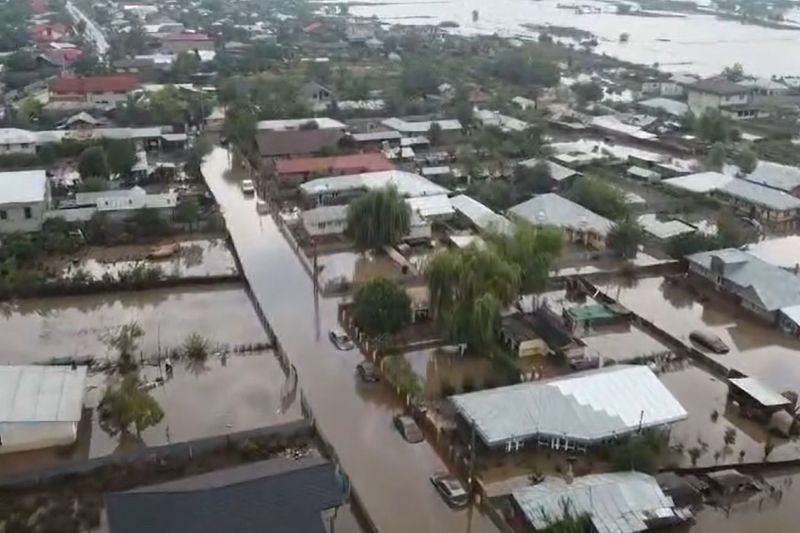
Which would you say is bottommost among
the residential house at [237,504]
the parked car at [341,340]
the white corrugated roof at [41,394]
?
the parked car at [341,340]

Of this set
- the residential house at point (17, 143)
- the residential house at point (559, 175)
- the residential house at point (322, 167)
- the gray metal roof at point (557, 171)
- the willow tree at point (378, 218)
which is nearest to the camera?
the willow tree at point (378, 218)

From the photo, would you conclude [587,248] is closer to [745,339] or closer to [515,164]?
[745,339]

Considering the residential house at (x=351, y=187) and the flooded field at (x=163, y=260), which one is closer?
the flooded field at (x=163, y=260)

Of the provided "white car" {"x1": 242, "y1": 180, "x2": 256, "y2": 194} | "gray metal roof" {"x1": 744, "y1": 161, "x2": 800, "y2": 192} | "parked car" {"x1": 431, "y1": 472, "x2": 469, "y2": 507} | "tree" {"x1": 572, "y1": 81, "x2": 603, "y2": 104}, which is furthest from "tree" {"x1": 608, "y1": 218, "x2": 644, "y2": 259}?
"tree" {"x1": 572, "y1": 81, "x2": 603, "y2": 104}

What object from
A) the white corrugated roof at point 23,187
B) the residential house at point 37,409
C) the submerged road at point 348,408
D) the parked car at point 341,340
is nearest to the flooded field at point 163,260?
the submerged road at point 348,408

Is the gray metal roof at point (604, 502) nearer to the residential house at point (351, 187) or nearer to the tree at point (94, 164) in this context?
the residential house at point (351, 187)

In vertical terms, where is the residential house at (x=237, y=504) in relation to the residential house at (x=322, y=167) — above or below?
above

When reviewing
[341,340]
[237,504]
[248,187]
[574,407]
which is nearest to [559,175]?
[248,187]
